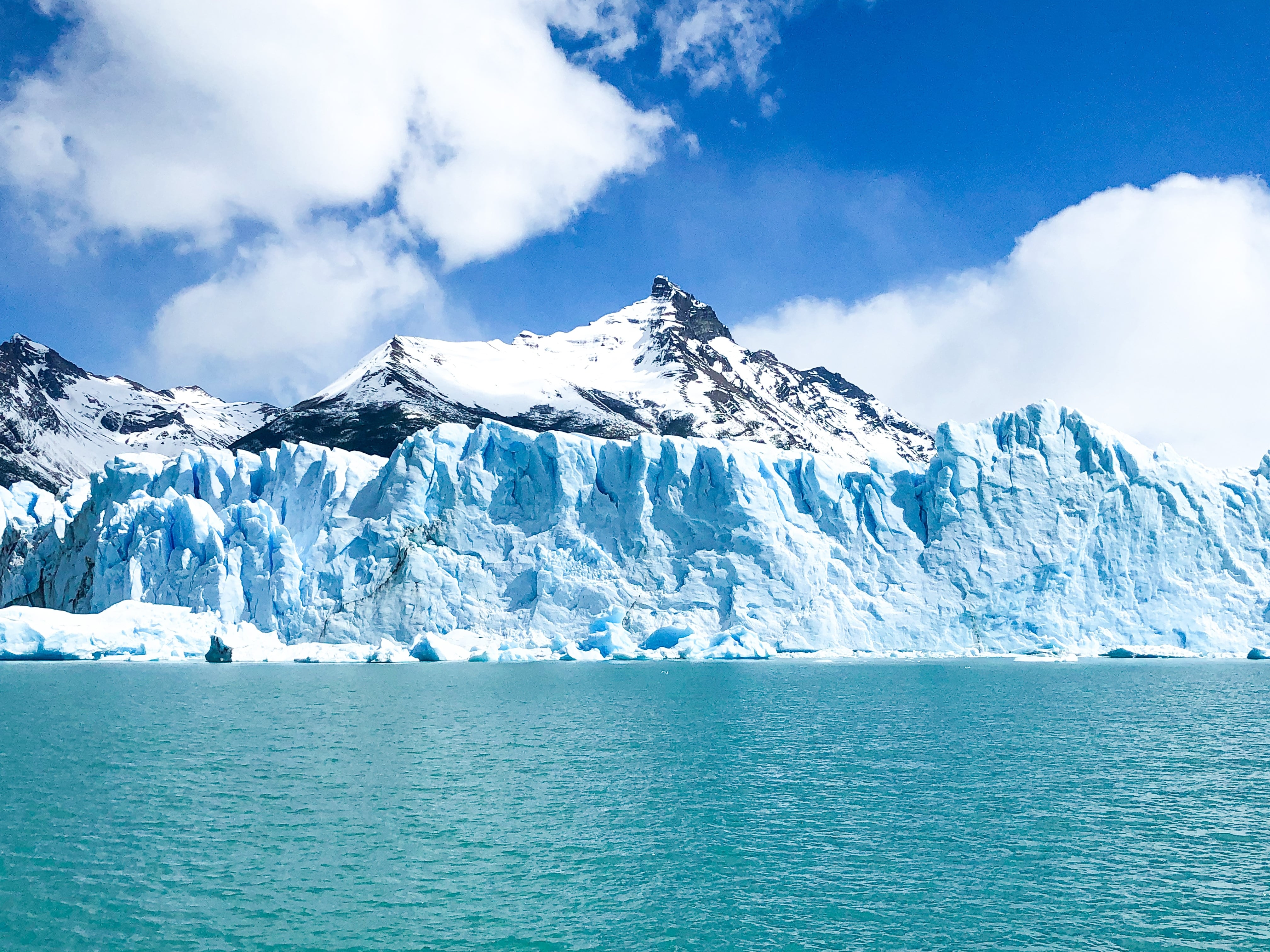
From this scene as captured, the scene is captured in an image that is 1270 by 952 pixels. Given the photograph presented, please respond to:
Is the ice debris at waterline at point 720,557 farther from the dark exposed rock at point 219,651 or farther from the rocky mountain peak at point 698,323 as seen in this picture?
the rocky mountain peak at point 698,323

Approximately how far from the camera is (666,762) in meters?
19.1

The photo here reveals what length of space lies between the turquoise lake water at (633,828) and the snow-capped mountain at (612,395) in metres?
56.8

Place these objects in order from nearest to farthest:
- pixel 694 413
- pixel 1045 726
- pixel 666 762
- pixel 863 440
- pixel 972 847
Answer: pixel 972 847 < pixel 666 762 < pixel 1045 726 < pixel 694 413 < pixel 863 440

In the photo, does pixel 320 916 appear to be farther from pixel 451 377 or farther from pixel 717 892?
pixel 451 377

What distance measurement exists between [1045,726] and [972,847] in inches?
469

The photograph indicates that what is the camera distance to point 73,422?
179250 millimetres

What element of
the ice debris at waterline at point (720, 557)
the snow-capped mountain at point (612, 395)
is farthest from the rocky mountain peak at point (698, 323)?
the ice debris at waterline at point (720, 557)

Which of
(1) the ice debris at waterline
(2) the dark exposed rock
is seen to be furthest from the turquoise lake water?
(1) the ice debris at waterline

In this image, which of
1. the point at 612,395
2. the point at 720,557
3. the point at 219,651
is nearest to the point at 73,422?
the point at 612,395

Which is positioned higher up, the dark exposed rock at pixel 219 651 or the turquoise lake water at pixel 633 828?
the dark exposed rock at pixel 219 651

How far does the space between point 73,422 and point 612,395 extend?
11078cm

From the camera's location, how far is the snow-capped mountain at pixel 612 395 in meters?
103

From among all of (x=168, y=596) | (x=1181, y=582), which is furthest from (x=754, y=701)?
(x=168, y=596)

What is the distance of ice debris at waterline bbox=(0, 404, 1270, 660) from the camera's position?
46719 millimetres
